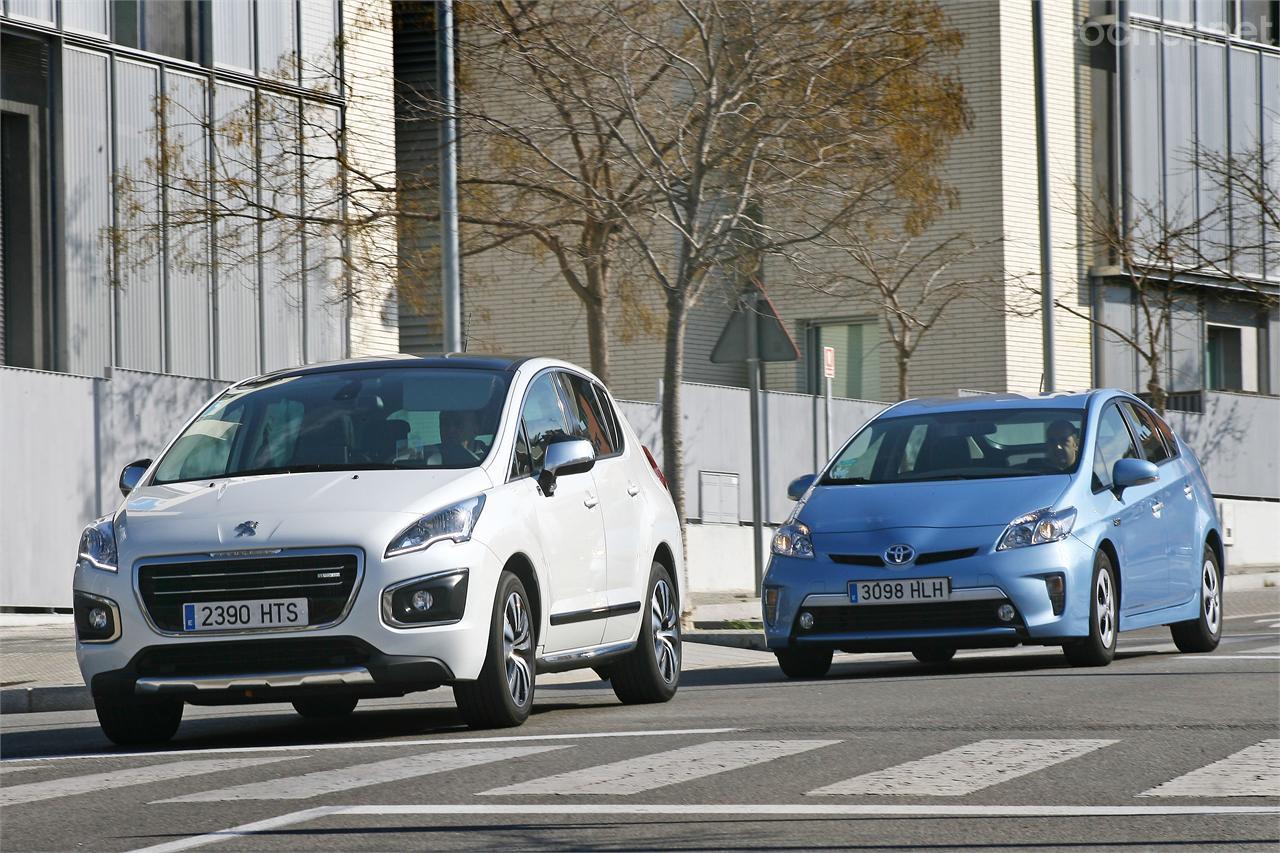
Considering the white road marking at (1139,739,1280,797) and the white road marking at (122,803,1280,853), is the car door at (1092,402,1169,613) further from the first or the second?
the white road marking at (122,803,1280,853)

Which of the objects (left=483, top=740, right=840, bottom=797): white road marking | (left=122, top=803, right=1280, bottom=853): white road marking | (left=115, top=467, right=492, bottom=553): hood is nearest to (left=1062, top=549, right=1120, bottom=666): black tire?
(left=483, top=740, right=840, bottom=797): white road marking

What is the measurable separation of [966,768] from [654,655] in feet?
12.3

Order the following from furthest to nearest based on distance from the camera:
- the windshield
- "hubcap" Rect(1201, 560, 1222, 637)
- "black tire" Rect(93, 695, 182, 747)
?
"hubcap" Rect(1201, 560, 1222, 637), the windshield, "black tire" Rect(93, 695, 182, 747)

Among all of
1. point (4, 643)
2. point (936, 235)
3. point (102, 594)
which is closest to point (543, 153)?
point (4, 643)

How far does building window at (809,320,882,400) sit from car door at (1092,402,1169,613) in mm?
21022

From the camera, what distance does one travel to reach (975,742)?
852cm

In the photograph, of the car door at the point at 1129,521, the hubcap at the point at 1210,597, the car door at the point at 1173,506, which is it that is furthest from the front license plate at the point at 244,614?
the hubcap at the point at 1210,597

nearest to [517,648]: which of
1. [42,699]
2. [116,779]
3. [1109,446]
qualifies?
[116,779]

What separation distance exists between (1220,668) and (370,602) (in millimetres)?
5815

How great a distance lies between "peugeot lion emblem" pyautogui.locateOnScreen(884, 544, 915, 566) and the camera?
40.8ft

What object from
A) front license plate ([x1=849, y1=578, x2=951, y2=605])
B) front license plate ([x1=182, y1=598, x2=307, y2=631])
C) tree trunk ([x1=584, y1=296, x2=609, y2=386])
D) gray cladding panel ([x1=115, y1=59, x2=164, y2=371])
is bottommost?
front license plate ([x1=849, y1=578, x2=951, y2=605])

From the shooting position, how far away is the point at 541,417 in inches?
416

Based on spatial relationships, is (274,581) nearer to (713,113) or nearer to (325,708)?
(325,708)

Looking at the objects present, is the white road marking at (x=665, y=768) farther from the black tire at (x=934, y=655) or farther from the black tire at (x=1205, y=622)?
the black tire at (x=1205, y=622)
